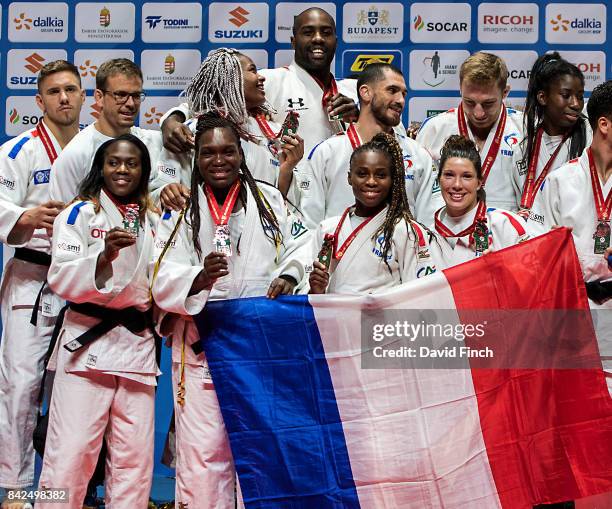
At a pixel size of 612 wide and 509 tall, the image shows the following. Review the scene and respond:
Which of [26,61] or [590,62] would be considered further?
[26,61]

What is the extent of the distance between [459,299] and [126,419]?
176cm

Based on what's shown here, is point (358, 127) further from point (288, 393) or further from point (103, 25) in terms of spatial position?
point (103, 25)

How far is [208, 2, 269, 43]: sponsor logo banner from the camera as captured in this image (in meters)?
7.00

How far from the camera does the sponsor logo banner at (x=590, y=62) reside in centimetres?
695

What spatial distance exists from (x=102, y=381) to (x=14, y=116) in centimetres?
304

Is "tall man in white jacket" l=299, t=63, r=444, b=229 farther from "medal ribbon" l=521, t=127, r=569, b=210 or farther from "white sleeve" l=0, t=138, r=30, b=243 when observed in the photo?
"white sleeve" l=0, t=138, r=30, b=243

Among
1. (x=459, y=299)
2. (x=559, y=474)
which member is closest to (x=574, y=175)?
(x=459, y=299)

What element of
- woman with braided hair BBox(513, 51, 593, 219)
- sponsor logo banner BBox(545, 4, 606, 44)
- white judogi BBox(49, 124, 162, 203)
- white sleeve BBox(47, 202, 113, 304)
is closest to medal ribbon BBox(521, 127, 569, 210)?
woman with braided hair BBox(513, 51, 593, 219)

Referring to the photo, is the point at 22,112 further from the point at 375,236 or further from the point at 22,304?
the point at 375,236

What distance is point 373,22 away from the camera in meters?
7.01

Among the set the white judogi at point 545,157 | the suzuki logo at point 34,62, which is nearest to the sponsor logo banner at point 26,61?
the suzuki logo at point 34,62

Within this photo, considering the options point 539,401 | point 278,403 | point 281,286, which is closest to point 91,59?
point 281,286

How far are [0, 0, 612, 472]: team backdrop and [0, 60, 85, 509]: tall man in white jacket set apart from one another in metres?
1.38

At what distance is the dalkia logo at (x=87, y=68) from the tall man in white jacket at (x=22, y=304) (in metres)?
1.29
